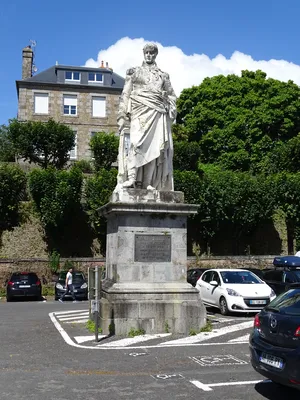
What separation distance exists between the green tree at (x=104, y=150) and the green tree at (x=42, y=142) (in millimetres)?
2753

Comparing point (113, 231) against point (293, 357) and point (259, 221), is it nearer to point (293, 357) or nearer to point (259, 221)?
point (293, 357)

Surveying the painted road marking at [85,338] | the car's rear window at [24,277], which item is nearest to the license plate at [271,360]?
the painted road marking at [85,338]

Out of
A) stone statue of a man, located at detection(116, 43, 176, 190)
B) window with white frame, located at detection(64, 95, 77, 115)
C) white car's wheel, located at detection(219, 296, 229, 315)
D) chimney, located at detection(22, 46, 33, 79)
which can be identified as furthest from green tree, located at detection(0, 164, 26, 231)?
stone statue of a man, located at detection(116, 43, 176, 190)

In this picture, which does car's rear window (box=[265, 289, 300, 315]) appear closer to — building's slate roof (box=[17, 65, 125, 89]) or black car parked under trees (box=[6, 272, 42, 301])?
black car parked under trees (box=[6, 272, 42, 301])

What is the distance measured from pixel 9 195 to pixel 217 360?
2887cm

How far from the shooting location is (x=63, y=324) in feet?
43.5

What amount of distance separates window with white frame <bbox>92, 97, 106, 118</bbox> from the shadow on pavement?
47.6 meters

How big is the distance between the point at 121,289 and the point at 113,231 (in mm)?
1415

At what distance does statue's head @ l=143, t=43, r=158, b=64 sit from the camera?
489 inches

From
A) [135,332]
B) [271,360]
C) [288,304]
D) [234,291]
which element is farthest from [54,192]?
[271,360]

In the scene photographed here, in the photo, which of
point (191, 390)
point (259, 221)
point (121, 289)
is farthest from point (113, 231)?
point (259, 221)

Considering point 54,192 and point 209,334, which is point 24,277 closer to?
point 54,192

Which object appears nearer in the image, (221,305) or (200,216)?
(221,305)

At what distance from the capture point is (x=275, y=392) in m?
6.92
